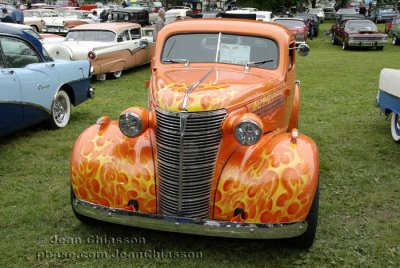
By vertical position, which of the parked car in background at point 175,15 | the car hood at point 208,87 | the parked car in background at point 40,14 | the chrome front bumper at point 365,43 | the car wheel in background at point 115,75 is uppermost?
the car hood at point 208,87

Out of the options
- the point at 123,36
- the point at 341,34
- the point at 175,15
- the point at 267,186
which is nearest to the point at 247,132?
the point at 267,186

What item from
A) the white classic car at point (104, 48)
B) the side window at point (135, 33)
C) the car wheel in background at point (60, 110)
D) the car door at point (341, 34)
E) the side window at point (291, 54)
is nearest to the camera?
the side window at point (291, 54)

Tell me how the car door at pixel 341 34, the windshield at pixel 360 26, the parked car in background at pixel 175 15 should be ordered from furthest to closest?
the parked car in background at pixel 175 15 < the car door at pixel 341 34 < the windshield at pixel 360 26

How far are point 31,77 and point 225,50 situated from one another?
10.4 feet

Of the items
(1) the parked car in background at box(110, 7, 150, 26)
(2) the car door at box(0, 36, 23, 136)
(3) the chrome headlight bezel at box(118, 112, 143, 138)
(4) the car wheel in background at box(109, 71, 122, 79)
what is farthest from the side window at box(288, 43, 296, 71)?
(1) the parked car in background at box(110, 7, 150, 26)

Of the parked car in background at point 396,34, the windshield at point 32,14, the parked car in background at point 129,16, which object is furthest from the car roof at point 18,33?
the windshield at point 32,14

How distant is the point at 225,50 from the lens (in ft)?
15.7

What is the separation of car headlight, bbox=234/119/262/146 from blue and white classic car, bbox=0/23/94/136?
12.0 feet

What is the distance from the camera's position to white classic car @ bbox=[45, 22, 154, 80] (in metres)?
11.4

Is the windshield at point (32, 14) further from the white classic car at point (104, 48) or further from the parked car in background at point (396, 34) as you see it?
the parked car in background at point (396, 34)

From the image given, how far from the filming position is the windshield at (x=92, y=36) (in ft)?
41.2

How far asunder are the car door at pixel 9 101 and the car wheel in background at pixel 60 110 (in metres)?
1.00

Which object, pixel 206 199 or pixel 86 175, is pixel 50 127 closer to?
pixel 86 175

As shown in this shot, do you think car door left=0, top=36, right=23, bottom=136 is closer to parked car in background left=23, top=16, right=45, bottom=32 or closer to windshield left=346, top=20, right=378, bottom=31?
windshield left=346, top=20, right=378, bottom=31
